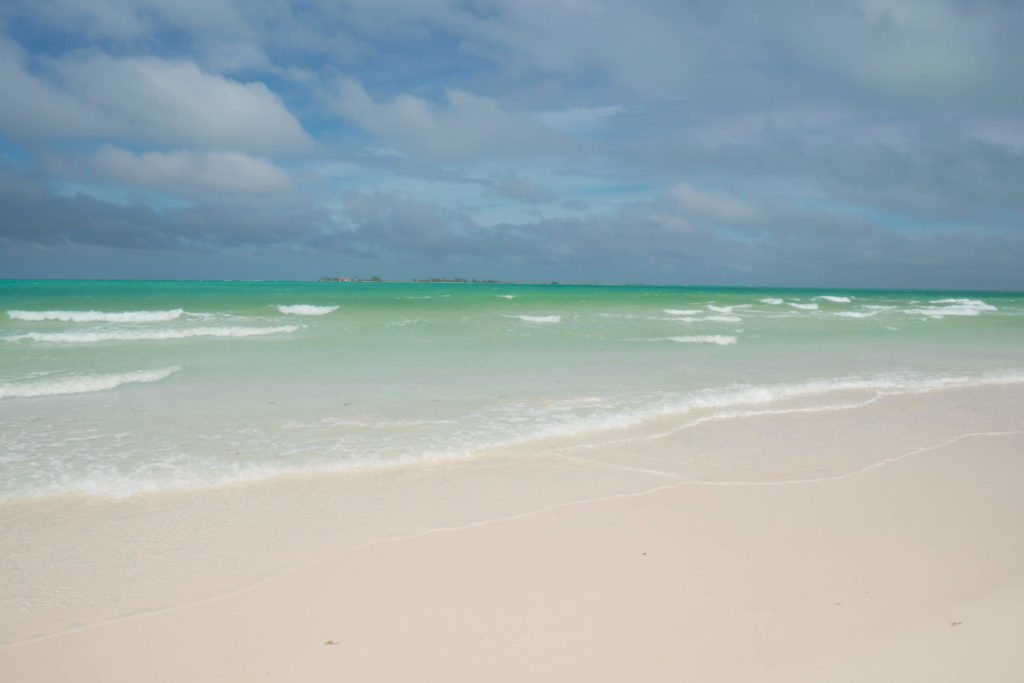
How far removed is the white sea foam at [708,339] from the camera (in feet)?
56.5

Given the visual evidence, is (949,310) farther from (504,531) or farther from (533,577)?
(533,577)

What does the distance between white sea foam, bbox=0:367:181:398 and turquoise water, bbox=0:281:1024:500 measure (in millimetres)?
61

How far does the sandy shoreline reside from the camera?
112 inches

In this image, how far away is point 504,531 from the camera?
4.28 meters

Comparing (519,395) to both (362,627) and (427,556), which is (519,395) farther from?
(362,627)

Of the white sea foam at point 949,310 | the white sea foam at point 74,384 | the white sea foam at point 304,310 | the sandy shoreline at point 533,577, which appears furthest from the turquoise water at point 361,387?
the white sea foam at point 949,310

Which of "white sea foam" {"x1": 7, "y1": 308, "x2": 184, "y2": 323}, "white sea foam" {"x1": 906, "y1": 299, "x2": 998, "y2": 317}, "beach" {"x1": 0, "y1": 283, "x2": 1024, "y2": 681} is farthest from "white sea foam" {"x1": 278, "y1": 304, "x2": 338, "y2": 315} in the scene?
"white sea foam" {"x1": 906, "y1": 299, "x2": 998, "y2": 317}

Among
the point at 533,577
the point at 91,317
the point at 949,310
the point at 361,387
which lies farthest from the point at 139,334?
the point at 949,310

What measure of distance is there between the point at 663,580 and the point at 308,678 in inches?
82.7

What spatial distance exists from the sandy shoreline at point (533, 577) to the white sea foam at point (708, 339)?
11.6 metres

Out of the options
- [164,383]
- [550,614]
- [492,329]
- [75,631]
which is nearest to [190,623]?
[75,631]

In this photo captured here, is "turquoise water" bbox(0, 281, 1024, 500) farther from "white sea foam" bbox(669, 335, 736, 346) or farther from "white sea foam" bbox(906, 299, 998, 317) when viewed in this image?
"white sea foam" bbox(906, 299, 998, 317)

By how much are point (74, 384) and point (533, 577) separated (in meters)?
9.50

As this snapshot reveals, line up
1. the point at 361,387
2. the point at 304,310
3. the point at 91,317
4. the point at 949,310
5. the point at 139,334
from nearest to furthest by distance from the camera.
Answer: the point at 361,387, the point at 139,334, the point at 91,317, the point at 304,310, the point at 949,310
